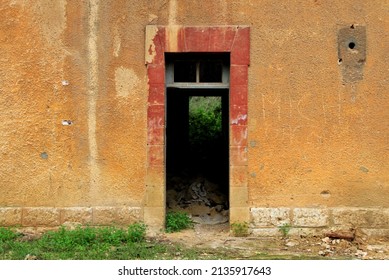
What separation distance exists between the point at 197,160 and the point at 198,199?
1.99 meters

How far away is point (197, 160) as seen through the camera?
9961 millimetres

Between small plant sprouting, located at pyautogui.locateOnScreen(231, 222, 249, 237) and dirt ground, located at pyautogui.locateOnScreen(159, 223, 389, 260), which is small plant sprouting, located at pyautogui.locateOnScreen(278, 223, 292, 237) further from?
small plant sprouting, located at pyautogui.locateOnScreen(231, 222, 249, 237)

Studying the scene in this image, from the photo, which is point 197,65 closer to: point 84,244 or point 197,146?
point 84,244

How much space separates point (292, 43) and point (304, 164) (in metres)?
1.69

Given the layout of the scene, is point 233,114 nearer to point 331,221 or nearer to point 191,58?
point 191,58

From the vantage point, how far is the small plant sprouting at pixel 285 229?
263 inches

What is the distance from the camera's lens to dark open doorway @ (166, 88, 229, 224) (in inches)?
310

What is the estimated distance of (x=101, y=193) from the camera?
265 inches

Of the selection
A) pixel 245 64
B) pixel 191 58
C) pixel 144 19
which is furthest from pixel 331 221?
pixel 144 19

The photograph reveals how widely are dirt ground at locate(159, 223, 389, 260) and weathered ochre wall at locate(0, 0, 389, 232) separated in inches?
20.0

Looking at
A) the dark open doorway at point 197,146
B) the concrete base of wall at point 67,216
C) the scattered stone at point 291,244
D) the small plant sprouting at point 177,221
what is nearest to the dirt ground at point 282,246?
the scattered stone at point 291,244

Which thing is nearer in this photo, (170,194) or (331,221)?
(331,221)

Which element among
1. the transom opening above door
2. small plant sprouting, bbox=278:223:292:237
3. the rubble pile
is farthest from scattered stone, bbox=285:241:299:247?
the transom opening above door

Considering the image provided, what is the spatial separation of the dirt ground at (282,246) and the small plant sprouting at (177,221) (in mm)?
110
